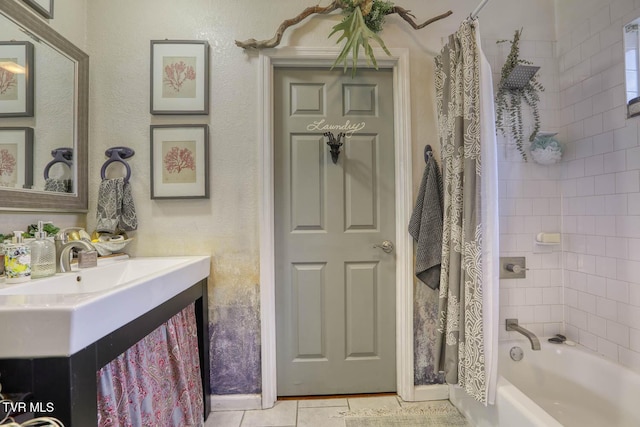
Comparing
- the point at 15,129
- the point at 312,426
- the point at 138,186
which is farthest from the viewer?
the point at 138,186

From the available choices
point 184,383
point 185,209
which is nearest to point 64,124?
point 185,209

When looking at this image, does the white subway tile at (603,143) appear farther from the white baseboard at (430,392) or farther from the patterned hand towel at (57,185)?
the patterned hand towel at (57,185)

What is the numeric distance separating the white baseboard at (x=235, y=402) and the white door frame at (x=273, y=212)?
56 millimetres

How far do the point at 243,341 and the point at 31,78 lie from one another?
1688 mm

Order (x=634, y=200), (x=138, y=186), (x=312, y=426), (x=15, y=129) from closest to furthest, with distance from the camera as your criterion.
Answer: (x=15, y=129)
(x=634, y=200)
(x=312, y=426)
(x=138, y=186)

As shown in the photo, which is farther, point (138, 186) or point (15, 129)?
point (138, 186)

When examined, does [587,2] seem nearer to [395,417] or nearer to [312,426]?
[395,417]

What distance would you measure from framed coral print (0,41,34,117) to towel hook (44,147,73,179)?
0.21 metres

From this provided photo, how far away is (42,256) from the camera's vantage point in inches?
45.1

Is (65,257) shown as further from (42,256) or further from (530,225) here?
(530,225)

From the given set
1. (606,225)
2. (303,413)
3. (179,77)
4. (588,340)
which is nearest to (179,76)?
(179,77)

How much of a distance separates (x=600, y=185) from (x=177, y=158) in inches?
95.0

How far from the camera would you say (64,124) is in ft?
4.88

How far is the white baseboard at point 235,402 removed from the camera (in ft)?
5.52
